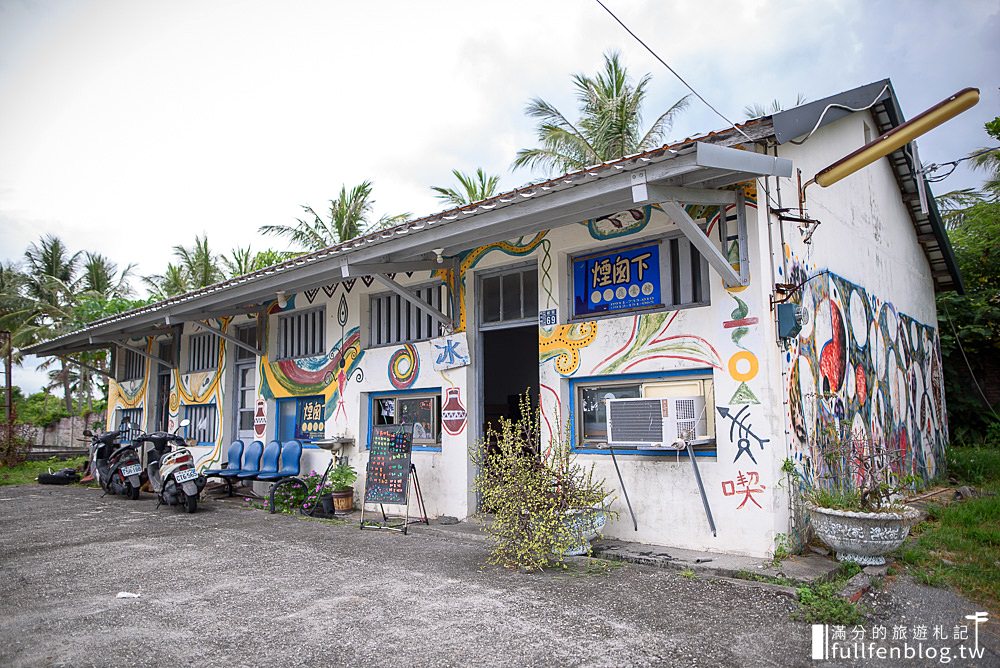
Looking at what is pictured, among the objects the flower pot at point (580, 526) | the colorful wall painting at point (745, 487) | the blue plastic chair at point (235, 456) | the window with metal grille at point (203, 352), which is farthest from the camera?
the window with metal grille at point (203, 352)

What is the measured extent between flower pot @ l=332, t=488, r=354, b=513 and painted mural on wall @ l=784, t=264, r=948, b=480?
5.61 m

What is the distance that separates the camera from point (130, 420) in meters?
15.1

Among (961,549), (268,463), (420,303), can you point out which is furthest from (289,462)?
(961,549)

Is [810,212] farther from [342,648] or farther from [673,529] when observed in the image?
[342,648]

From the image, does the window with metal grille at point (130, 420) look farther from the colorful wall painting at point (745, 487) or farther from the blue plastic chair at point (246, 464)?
the colorful wall painting at point (745, 487)

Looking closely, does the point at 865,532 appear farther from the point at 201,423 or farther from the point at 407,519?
the point at 201,423

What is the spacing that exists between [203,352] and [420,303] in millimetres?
6835

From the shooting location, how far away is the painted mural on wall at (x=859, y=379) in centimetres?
620

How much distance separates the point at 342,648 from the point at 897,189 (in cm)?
1028

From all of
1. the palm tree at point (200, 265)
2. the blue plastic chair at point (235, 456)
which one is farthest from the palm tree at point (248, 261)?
the blue plastic chair at point (235, 456)

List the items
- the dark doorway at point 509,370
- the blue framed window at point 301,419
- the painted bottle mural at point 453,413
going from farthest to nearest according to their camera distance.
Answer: the dark doorway at point 509,370, the blue framed window at point 301,419, the painted bottle mural at point 453,413

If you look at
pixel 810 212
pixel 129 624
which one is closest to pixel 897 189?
pixel 810 212

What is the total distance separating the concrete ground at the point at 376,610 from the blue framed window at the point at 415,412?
1.76 metres

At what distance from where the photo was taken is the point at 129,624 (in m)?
4.32
